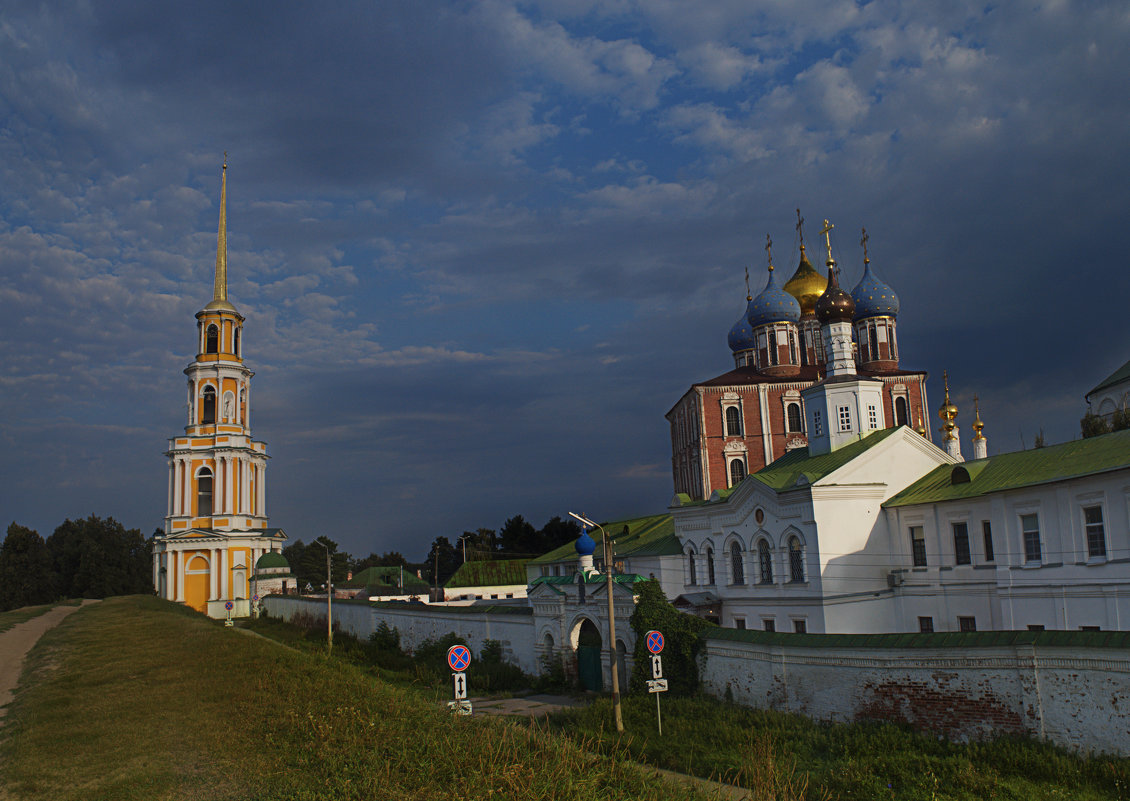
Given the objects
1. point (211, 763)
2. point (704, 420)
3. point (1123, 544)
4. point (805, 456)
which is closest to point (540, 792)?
point (211, 763)

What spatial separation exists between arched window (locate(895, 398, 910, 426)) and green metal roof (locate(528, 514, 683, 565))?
18.4 metres

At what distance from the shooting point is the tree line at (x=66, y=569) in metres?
73.4

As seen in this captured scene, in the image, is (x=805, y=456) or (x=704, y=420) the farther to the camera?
(x=704, y=420)

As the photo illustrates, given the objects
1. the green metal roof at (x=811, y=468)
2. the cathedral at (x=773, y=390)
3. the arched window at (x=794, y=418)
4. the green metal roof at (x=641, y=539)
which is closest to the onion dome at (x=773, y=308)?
the cathedral at (x=773, y=390)

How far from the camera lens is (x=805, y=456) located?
3488 centimetres

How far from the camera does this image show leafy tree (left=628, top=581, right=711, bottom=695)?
2150 cm

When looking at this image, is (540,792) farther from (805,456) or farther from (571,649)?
(805,456)

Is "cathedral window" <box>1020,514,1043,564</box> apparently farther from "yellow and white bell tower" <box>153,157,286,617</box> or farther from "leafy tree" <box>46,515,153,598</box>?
"leafy tree" <box>46,515,153,598</box>

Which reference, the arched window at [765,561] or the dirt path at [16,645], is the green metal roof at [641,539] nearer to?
the arched window at [765,561]

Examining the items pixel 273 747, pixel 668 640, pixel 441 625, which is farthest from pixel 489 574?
pixel 273 747

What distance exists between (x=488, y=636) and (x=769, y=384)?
29.5 meters

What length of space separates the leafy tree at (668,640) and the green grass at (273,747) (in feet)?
23.7

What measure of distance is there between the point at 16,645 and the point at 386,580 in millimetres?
39787

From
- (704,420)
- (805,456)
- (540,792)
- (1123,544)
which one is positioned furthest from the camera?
(704,420)
